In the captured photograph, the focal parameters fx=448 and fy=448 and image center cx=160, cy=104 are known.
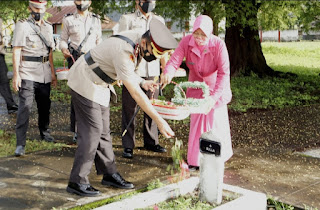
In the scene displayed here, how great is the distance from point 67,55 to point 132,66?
290 centimetres

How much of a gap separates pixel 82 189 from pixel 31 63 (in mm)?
2489

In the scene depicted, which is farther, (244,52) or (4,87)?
(244,52)

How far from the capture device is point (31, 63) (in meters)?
6.40

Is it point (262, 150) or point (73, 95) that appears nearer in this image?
point (73, 95)

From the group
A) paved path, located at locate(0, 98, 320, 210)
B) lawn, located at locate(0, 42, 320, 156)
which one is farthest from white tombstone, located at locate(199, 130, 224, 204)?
lawn, located at locate(0, 42, 320, 156)

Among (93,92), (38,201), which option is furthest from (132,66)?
(38,201)

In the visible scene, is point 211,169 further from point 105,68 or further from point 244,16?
point 244,16

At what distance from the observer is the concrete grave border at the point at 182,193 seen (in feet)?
13.5

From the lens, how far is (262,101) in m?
11.6

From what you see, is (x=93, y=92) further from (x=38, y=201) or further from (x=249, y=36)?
(x=249, y=36)

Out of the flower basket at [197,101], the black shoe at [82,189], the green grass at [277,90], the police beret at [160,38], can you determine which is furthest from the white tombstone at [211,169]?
→ the green grass at [277,90]

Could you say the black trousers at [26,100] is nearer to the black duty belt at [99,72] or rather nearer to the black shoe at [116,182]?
the black shoe at [116,182]

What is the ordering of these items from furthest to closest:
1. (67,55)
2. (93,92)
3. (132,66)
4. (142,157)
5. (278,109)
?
1. (278,109)
2. (67,55)
3. (142,157)
4. (93,92)
5. (132,66)

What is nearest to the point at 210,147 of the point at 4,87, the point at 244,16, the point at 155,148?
the point at 155,148
